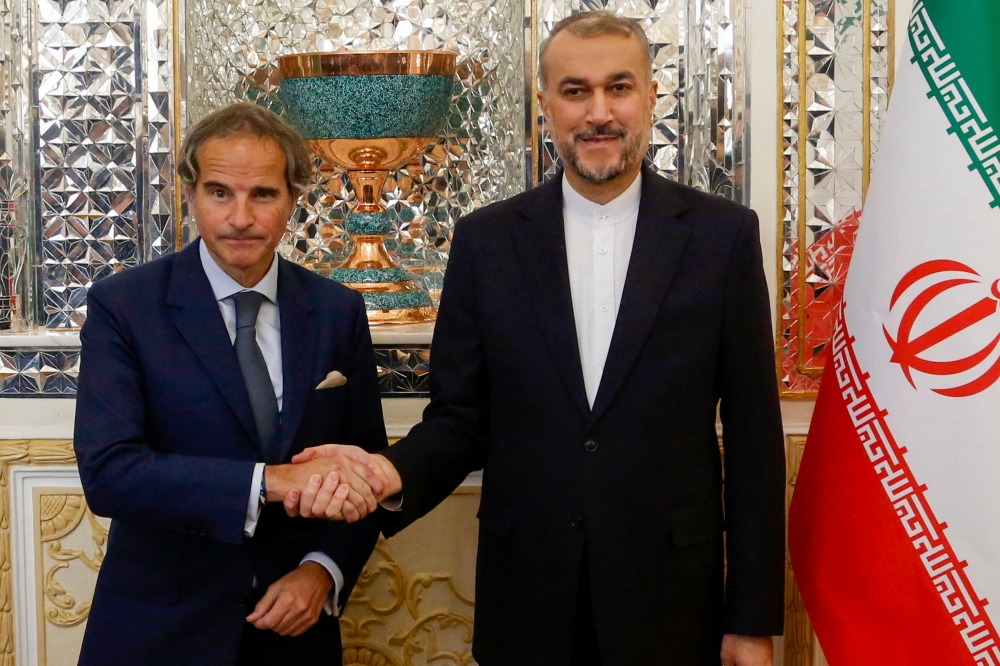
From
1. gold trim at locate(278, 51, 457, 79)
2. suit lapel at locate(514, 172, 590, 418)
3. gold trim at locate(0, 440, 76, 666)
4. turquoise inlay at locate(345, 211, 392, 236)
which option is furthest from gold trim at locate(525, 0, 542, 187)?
gold trim at locate(0, 440, 76, 666)

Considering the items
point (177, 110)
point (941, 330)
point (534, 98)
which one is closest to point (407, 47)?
point (534, 98)

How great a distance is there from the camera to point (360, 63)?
254 cm

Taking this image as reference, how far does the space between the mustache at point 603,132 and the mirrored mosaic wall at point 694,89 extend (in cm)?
61

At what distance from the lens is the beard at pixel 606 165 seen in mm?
1836

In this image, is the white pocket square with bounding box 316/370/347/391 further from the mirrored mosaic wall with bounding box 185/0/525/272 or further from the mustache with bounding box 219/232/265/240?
the mirrored mosaic wall with bounding box 185/0/525/272

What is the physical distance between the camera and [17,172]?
2.56 meters

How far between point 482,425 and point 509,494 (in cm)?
18

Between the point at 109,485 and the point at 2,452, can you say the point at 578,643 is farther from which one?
the point at 2,452

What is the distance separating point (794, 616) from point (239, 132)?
5.32 feet

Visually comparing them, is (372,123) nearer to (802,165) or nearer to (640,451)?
(802,165)

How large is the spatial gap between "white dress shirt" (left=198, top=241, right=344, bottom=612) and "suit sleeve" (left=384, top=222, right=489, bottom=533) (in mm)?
143

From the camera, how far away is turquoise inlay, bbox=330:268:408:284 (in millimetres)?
2643

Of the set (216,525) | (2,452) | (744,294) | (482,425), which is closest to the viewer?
(216,525)

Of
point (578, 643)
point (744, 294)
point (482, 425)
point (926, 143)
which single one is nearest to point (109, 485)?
point (482, 425)
